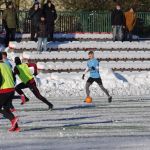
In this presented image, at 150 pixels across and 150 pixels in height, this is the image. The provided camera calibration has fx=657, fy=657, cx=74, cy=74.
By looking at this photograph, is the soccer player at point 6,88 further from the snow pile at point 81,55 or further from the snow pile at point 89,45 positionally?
the snow pile at point 89,45

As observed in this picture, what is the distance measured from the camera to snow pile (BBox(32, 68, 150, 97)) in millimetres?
24094

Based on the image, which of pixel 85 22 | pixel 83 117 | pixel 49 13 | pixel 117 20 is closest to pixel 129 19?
pixel 117 20

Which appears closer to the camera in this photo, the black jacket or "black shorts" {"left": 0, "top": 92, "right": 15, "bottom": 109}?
"black shorts" {"left": 0, "top": 92, "right": 15, "bottom": 109}

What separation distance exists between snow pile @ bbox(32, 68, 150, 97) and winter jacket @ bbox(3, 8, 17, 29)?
3.82m

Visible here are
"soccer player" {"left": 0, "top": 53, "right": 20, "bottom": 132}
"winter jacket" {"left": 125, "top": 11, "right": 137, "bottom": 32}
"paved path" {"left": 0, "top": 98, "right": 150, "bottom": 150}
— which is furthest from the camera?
"winter jacket" {"left": 125, "top": 11, "right": 137, "bottom": 32}

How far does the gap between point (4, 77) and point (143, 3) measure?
29.0 meters

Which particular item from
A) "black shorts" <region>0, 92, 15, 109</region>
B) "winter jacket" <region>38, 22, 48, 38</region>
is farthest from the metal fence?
"black shorts" <region>0, 92, 15, 109</region>

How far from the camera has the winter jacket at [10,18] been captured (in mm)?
29859

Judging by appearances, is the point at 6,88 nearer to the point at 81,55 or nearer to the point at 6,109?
the point at 6,109

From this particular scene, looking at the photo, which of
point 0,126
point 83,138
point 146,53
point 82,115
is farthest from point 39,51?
point 83,138

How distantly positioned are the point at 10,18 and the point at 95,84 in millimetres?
6925

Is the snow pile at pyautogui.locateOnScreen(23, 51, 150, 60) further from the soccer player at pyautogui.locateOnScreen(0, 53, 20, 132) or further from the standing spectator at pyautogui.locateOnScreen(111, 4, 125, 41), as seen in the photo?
the soccer player at pyautogui.locateOnScreen(0, 53, 20, 132)

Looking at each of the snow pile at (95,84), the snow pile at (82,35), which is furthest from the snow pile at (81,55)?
the snow pile at (82,35)

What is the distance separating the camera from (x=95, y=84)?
24812mm
